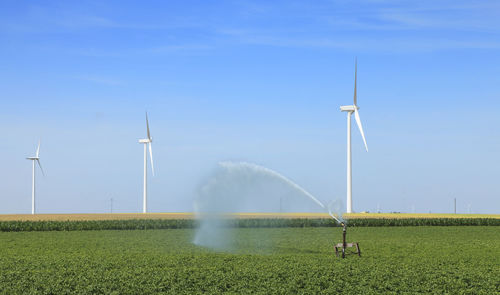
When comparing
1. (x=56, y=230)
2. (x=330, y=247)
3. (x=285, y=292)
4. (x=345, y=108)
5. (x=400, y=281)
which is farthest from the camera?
(x=345, y=108)

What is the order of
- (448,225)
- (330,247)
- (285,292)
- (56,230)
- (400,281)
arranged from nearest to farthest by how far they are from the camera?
(285,292), (400,281), (330,247), (56,230), (448,225)

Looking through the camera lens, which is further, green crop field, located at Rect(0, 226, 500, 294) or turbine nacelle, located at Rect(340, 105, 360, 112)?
turbine nacelle, located at Rect(340, 105, 360, 112)

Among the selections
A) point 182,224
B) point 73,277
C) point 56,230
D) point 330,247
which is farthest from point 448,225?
point 73,277

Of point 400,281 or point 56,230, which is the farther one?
point 56,230

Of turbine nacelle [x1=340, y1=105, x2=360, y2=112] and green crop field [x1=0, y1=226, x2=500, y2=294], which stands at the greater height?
turbine nacelle [x1=340, y1=105, x2=360, y2=112]

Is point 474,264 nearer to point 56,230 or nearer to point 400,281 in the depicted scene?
point 400,281

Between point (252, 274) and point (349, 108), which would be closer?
point (252, 274)

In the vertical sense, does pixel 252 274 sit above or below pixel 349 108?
below

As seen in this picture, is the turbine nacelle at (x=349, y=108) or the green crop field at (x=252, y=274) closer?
the green crop field at (x=252, y=274)

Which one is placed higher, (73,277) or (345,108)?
(345,108)

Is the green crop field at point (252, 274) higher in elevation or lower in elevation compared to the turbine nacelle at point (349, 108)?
lower

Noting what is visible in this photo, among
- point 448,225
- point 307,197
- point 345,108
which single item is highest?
point 345,108

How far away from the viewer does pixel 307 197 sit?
1243 inches

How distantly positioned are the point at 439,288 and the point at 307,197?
10455 millimetres
